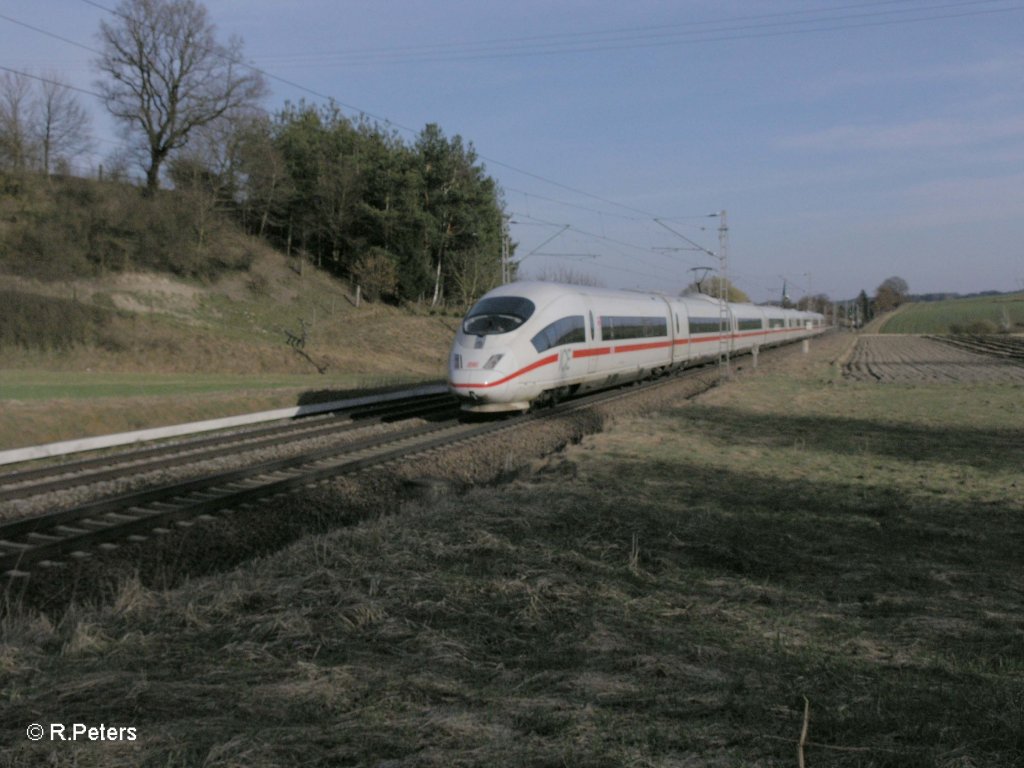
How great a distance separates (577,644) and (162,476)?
382 inches

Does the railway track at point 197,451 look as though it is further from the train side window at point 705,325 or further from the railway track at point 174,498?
the train side window at point 705,325

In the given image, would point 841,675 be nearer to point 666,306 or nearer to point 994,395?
point 994,395

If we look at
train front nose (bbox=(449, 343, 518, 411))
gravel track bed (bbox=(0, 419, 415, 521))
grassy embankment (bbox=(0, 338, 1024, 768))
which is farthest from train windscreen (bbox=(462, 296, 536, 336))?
grassy embankment (bbox=(0, 338, 1024, 768))

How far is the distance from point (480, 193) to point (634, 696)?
58271mm

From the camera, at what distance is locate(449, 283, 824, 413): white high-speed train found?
60.0 ft

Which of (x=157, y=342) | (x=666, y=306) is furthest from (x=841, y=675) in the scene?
(x=157, y=342)

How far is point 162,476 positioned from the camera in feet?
42.4

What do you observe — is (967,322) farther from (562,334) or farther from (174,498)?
(174,498)

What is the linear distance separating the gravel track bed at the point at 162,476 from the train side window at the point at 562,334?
3.99 metres

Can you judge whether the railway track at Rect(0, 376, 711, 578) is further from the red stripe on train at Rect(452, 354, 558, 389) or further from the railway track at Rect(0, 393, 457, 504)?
the red stripe on train at Rect(452, 354, 558, 389)

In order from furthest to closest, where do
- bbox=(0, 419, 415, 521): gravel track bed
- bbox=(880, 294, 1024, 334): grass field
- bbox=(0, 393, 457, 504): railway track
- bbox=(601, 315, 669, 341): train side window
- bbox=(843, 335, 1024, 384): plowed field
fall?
bbox=(880, 294, 1024, 334): grass field → bbox=(843, 335, 1024, 384): plowed field → bbox=(601, 315, 669, 341): train side window → bbox=(0, 393, 457, 504): railway track → bbox=(0, 419, 415, 521): gravel track bed

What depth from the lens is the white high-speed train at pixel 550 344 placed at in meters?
18.3

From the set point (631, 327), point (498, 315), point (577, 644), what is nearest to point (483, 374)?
point (498, 315)

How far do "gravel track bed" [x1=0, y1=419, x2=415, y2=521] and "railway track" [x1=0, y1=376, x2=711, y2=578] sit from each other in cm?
18
